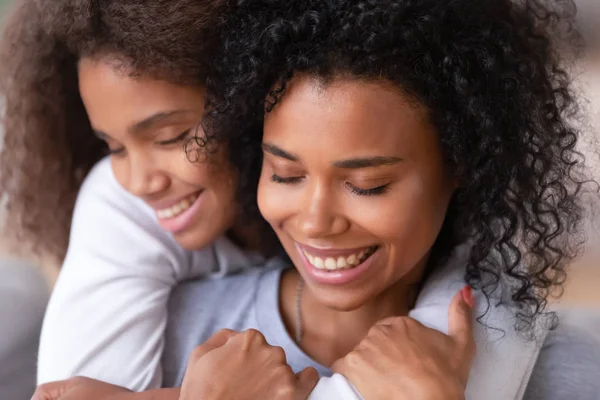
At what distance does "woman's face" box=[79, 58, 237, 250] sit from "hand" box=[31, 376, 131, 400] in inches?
9.4

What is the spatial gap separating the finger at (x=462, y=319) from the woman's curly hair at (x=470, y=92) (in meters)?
0.05

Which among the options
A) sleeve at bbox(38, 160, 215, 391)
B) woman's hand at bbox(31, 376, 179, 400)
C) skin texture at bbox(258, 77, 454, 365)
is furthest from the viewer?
sleeve at bbox(38, 160, 215, 391)

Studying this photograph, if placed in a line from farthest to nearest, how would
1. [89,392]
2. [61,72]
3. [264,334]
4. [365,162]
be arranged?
[61,72] < [264,334] < [89,392] < [365,162]

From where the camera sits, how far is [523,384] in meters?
1.15

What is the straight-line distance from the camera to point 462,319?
3.65 ft

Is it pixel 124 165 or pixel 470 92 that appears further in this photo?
pixel 124 165

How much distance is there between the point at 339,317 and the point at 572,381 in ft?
1.14

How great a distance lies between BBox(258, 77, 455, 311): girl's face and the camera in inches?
38.6

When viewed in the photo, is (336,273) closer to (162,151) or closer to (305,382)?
(305,382)

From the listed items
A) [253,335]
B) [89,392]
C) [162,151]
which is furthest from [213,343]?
[162,151]

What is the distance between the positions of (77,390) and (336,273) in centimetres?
37

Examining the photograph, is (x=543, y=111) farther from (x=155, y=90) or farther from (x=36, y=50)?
(x=36, y=50)

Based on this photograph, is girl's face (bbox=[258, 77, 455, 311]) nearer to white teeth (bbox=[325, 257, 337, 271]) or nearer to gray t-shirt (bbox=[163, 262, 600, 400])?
white teeth (bbox=[325, 257, 337, 271])

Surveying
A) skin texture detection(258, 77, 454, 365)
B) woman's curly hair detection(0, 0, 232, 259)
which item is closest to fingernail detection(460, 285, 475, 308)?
skin texture detection(258, 77, 454, 365)
